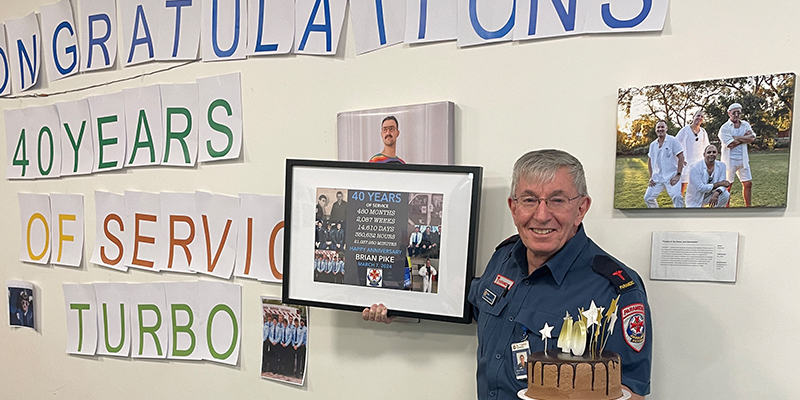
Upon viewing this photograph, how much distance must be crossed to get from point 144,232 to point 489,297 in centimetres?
119

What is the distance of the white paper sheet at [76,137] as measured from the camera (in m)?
2.08

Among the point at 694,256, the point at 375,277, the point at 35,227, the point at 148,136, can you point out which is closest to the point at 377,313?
the point at 375,277

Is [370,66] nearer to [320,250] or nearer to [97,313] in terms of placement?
[320,250]

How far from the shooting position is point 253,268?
71.1 inches

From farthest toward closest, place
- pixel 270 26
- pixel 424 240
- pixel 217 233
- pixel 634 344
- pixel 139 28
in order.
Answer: pixel 139 28, pixel 217 233, pixel 270 26, pixel 424 240, pixel 634 344

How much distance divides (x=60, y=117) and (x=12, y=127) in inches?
9.7

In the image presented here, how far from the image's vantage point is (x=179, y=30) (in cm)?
190

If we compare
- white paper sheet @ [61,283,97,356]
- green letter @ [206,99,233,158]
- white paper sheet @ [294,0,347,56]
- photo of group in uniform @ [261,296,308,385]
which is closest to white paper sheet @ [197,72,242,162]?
green letter @ [206,99,233,158]

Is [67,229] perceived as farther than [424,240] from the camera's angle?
Yes

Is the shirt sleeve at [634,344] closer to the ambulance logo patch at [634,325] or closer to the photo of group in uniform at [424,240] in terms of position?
the ambulance logo patch at [634,325]

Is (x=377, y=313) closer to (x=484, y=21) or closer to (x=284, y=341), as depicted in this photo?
(x=284, y=341)

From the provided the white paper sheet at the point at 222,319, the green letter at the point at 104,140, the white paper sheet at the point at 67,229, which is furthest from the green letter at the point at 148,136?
the white paper sheet at the point at 222,319

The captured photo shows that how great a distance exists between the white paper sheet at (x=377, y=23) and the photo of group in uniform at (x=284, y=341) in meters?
0.75

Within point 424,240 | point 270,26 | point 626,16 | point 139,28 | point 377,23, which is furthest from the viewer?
point 139,28
